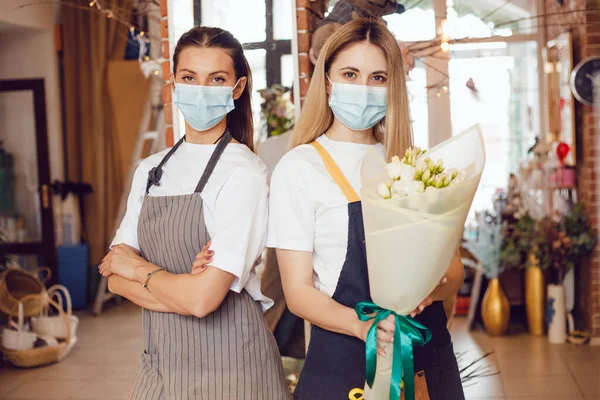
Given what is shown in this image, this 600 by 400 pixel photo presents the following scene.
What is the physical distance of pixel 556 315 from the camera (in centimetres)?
587

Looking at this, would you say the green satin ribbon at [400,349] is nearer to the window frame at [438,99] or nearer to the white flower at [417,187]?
the white flower at [417,187]

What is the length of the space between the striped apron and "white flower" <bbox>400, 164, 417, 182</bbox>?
0.60 metres

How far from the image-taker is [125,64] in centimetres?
805

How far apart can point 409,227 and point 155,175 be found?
0.79 meters

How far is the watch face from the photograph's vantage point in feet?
18.7

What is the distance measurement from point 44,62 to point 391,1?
5.63 meters

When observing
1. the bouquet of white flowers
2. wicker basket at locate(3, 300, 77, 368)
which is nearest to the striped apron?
the bouquet of white flowers

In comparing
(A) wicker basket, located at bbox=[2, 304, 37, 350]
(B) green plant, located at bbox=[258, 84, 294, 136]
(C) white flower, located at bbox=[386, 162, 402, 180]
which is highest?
(B) green plant, located at bbox=[258, 84, 294, 136]

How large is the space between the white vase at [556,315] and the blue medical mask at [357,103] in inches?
172

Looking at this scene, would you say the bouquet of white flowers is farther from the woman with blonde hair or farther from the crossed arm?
the crossed arm

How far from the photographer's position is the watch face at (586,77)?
18.7 feet

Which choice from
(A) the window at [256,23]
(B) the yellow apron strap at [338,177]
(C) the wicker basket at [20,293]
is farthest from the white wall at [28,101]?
(B) the yellow apron strap at [338,177]

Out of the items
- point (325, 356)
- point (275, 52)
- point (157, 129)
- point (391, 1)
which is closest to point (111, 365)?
point (157, 129)

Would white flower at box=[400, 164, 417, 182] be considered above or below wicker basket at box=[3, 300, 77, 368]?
above
